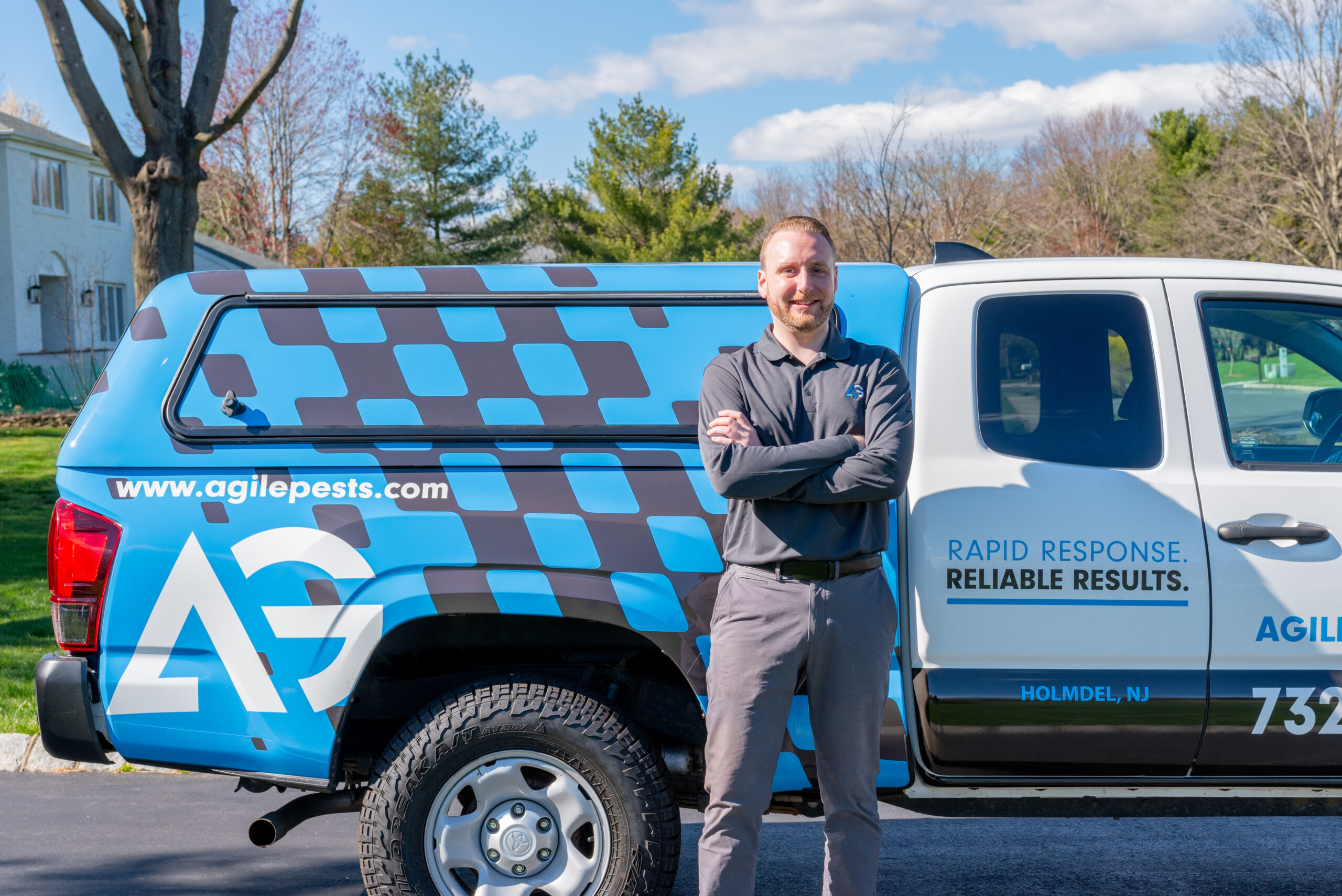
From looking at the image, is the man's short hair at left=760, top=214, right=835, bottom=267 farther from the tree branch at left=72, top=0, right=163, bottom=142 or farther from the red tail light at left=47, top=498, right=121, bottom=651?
the tree branch at left=72, top=0, right=163, bottom=142

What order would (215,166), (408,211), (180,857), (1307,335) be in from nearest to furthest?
(1307,335)
(180,857)
(215,166)
(408,211)

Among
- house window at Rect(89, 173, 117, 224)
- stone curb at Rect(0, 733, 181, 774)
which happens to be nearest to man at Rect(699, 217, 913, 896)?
stone curb at Rect(0, 733, 181, 774)

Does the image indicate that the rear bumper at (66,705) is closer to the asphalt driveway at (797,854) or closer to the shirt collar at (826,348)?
the asphalt driveway at (797,854)

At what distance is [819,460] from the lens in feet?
8.77

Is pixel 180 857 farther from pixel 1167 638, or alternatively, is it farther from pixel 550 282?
pixel 1167 638

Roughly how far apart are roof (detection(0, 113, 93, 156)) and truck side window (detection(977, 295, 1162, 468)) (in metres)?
32.0

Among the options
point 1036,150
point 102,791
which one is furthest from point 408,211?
point 102,791

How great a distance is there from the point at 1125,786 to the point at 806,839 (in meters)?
1.46

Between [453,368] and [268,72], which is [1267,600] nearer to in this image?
[453,368]

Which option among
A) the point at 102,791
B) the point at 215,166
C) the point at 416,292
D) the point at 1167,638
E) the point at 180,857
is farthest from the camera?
the point at 215,166

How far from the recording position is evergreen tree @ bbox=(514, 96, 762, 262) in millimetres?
30812

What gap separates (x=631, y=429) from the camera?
3.05m

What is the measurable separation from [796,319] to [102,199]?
121 ft

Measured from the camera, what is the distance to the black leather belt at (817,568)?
9.02ft
